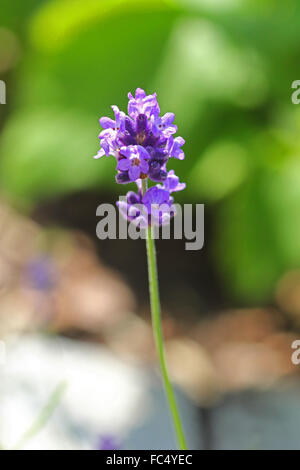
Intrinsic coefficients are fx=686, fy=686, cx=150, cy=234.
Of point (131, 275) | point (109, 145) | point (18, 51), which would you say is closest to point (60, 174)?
point (131, 275)

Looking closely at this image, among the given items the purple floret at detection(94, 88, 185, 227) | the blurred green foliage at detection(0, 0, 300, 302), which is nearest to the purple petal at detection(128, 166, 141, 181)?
the purple floret at detection(94, 88, 185, 227)

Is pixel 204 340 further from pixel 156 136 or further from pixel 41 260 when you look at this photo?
pixel 156 136

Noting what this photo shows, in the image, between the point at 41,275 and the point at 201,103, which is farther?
the point at 201,103

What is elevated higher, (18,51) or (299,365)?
(18,51)

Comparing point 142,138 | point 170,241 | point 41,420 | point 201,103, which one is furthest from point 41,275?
point 142,138

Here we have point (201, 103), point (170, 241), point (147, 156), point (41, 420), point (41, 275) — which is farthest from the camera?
point (170, 241)

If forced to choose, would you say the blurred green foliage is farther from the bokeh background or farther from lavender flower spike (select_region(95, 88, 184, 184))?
lavender flower spike (select_region(95, 88, 184, 184))

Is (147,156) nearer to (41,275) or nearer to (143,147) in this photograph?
(143,147)

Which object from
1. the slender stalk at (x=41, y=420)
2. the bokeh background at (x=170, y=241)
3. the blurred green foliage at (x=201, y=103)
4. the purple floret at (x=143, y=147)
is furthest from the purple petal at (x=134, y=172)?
the blurred green foliage at (x=201, y=103)
